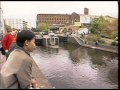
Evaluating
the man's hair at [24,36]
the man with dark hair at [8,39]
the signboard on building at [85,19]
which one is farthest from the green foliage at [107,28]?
the man's hair at [24,36]

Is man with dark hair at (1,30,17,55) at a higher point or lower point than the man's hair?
lower

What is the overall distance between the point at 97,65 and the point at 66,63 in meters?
1.52

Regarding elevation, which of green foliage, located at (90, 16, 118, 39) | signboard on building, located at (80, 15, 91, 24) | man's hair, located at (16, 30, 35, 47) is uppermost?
signboard on building, located at (80, 15, 91, 24)

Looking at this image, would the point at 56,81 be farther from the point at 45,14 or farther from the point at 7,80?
the point at 45,14

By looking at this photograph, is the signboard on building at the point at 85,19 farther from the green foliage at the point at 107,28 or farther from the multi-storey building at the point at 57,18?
the green foliage at the point at 107,28

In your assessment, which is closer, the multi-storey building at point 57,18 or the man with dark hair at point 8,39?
the man with dark hair at point 8,39

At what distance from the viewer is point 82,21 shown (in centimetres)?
3078

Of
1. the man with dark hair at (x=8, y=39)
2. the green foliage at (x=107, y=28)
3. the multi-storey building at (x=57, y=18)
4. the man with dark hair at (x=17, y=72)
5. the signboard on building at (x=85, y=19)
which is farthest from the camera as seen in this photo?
the multi-storey building at (x=57, y=18)

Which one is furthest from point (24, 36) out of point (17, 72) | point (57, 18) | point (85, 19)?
point (57, 18)

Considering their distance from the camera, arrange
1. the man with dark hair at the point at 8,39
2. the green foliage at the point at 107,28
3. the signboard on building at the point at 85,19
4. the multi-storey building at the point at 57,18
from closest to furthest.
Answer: the man with dark hair at the point at 8,39 → the green foliage at the point at 107,28 → the signboard on building at the point at 85,19 → the multi-storey building at the point at 57,18

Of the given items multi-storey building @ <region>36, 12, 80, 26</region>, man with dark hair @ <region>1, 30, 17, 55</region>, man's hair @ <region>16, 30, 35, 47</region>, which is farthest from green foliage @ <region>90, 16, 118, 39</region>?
multi-storey building @ <region>36, 12, 80, 26</region>

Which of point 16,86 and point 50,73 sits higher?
point 16,86

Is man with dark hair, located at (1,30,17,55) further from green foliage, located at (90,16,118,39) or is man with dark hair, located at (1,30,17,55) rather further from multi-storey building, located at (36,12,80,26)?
multi-storey building, located at (36,12,80,26)

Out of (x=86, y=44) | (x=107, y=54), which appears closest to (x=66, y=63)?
(x=107, y=54)
